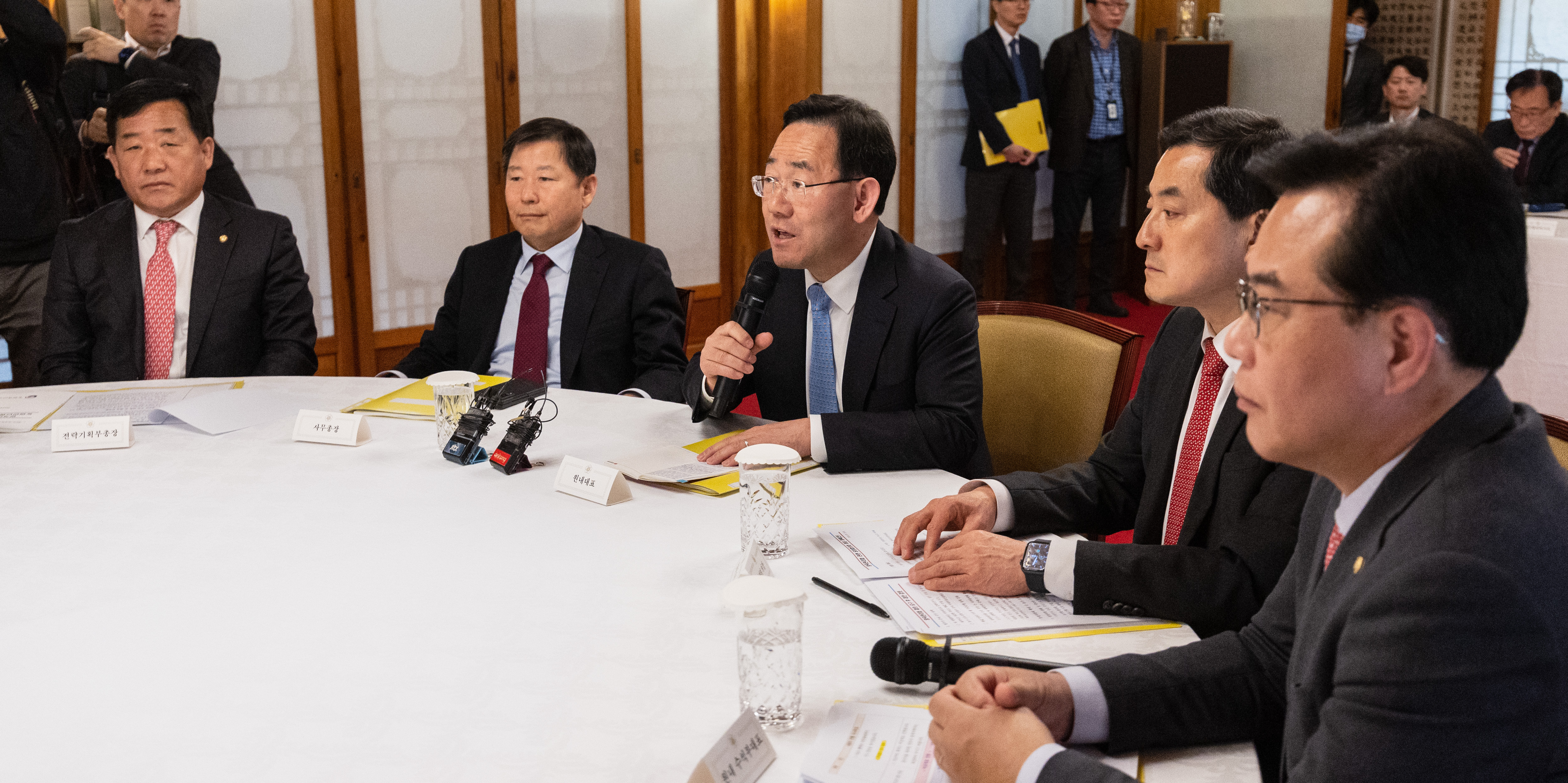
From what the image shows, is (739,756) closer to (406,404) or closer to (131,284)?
(406,404)

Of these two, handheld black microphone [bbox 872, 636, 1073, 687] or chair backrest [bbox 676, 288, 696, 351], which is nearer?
handheld black microphone [bbox 872, 636, 1073, 687]

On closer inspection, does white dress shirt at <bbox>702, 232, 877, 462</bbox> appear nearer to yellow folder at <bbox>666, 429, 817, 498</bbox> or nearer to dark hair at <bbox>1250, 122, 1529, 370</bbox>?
yellow folder at <bbox>666, 429, 817, 498</bbox>

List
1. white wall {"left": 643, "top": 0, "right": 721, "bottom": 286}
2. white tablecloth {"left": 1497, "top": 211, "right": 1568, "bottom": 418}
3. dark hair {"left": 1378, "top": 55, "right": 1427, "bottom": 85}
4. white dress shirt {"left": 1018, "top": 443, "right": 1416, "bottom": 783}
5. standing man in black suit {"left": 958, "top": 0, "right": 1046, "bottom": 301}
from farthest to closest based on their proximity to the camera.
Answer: dark hair {"left": 1378, "top": 55, "right": 1427, "bottom": 85} < standing man in black suit {"left": 958, "top": 0, "right": 1046, "bottom": 301} < white wall {"left": 643, "top": 0, "right": 721, "bottom": 286} < white tablecloth {"left": 1497, "top": 211, "right": 1568, "bottom": 418} < white dress shirt {"left": 1018, "top": 443, "right": 1416, "bottom": 783}

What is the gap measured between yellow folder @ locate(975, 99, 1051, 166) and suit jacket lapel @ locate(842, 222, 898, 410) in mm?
4578

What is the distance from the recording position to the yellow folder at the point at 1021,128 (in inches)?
268

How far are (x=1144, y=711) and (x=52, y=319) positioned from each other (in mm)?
3094

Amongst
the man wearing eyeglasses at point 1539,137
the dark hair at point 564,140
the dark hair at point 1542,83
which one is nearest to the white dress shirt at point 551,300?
the dark hair at point 564,140

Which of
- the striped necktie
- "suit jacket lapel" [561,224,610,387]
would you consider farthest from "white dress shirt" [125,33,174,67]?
the striped necktie

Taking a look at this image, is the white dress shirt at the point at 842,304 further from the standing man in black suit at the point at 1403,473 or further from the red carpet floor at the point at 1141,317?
the red carpet floor at the point at 1141,317

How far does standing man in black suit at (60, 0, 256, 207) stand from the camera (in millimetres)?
4141

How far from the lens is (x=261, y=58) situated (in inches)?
184

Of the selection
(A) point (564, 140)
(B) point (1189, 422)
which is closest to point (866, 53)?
(A) point (564, 140)

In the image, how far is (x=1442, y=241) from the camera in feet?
3.04

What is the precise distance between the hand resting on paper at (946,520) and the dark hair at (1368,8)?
7.42 m
